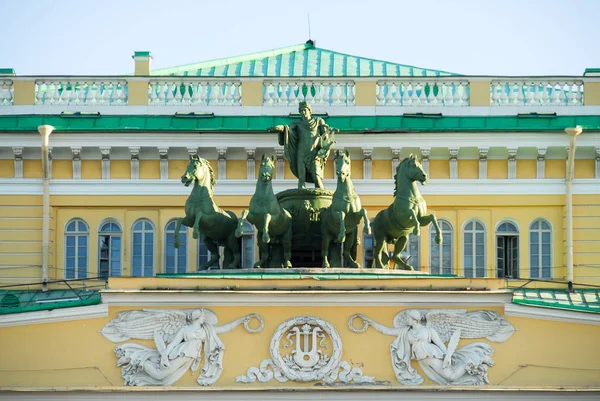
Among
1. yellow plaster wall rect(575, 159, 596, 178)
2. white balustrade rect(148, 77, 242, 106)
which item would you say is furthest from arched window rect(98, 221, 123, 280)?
yellow plaster wall rect(575, 159, 596, 178)

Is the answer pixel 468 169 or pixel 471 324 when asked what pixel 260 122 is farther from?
pixel 471 324

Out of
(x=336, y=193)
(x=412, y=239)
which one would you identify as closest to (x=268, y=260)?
(x=336, y=193)

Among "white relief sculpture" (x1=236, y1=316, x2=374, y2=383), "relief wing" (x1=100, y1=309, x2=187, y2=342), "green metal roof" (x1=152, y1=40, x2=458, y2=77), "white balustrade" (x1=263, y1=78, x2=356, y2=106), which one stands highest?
"green metal roof" (x1=152, y1=40, x2=458, y2=77)

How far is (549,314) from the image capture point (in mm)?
37906

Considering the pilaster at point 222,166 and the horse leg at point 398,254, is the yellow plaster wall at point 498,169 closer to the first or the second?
the horse leg at point 398,254

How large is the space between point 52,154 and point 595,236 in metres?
10.9

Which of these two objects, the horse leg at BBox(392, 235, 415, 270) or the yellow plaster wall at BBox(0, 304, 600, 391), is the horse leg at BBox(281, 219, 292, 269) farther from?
the yellow plaster wall at BBox(0, 304, 600, 391)

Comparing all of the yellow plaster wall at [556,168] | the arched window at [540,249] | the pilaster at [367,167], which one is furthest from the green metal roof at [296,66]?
the arched window at [540,249]

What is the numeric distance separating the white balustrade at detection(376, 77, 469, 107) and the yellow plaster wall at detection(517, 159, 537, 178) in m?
1.72

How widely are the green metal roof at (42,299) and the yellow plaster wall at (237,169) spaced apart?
165 inches

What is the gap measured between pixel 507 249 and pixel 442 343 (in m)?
6.61

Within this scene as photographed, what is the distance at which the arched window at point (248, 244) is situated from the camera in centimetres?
4388

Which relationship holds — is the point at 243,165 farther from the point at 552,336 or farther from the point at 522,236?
the point at 552,336

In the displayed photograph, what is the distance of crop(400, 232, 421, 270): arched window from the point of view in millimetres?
43969
